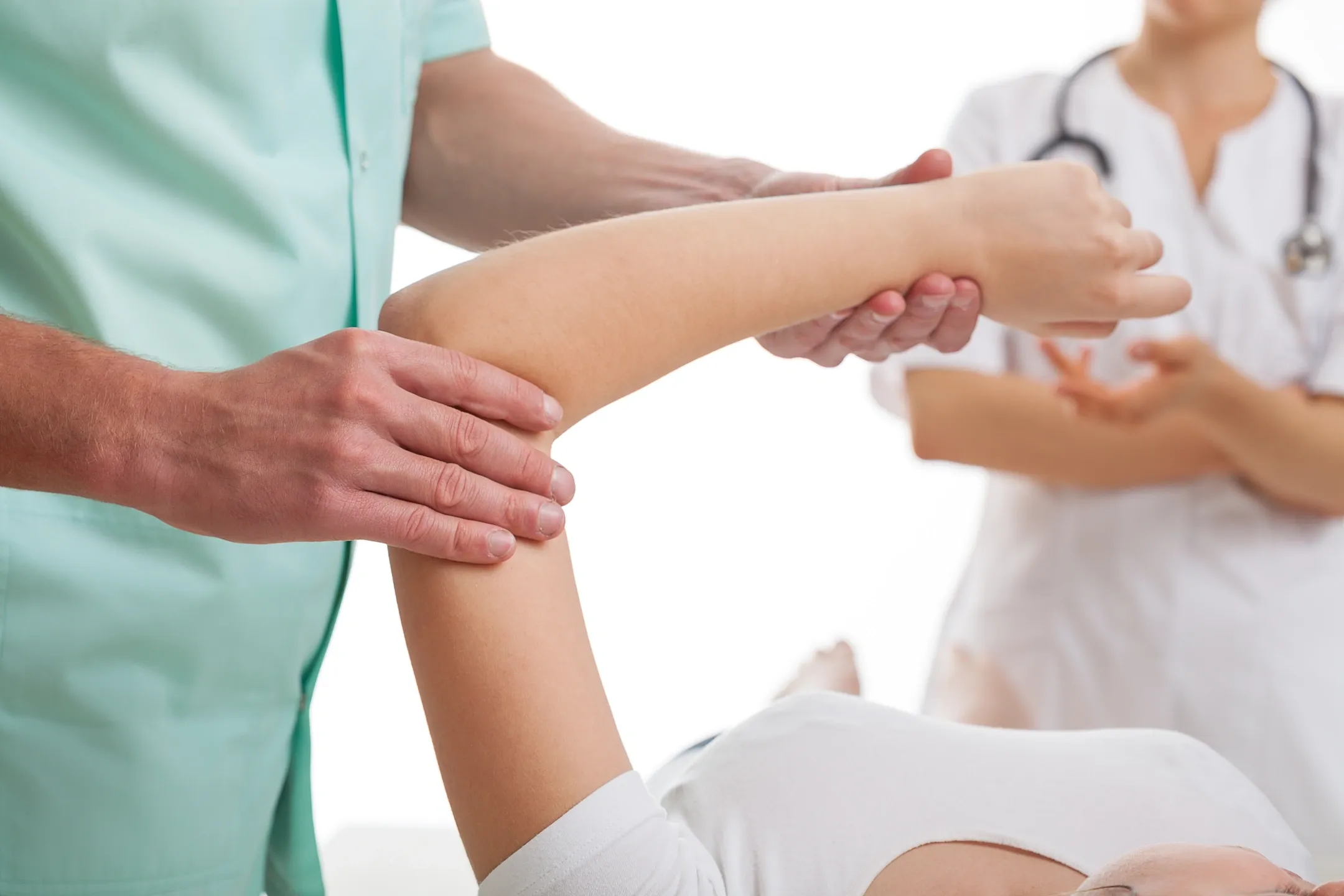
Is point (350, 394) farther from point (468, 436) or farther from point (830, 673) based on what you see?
point (830, 673)

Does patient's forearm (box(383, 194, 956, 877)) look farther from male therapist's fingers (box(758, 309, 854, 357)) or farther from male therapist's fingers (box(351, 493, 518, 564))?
male therapist's fingers (box(758, 309, 854, 357))

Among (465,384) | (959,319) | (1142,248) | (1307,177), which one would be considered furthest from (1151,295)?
(465,384)

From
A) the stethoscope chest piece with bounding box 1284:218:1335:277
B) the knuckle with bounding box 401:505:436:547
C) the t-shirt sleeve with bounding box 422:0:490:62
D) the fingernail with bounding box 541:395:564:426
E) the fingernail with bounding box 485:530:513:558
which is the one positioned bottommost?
the fingernail with bounding box 485:530:513:558

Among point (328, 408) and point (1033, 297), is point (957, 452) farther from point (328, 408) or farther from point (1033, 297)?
point (328, 408)

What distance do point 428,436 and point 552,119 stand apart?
21.8 inches

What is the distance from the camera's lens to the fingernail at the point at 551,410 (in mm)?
739

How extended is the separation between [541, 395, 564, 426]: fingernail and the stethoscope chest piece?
0.97 m

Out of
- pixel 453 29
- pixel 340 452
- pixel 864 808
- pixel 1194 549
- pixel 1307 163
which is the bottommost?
pixel 864 808

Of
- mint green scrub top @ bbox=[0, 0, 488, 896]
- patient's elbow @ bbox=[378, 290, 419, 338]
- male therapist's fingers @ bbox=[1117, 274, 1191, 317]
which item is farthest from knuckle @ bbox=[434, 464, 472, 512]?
male therapist's fingers @ bbox=[1117, 274, 1191, 317]

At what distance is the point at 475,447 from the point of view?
0.68 metres

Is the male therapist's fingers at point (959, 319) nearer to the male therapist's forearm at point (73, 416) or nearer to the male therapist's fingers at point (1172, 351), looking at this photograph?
the male therapist's fingers at point (1172, 351)

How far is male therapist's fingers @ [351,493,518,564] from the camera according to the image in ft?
2.12

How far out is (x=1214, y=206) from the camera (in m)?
1.38

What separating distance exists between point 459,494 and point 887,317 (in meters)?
0.46
